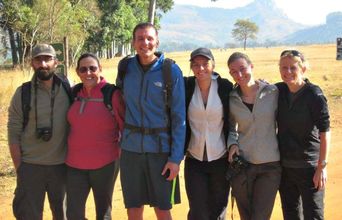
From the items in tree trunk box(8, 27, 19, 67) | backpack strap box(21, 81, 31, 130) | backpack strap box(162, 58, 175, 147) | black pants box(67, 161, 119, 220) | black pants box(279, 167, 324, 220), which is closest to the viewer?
backpack strap box(162, 58, 175, 147)

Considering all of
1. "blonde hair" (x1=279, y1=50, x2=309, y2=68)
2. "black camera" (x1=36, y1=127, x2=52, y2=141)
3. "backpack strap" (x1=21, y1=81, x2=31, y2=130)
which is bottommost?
"black camera" (x1=36, y1=127, x2=52, y2=141)

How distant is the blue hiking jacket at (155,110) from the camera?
3.74 meters

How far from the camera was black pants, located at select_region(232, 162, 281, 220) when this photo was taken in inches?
154

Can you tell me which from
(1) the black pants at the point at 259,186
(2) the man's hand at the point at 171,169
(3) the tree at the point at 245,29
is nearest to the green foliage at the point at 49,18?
(2) the man's hand at the point at 171,169

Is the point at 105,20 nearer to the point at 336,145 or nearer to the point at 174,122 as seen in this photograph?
the point at 336,145

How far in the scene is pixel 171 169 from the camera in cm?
378

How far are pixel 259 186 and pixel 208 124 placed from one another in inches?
27.1

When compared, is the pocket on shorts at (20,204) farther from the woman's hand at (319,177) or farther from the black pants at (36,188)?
the woman's hand at (319,177)

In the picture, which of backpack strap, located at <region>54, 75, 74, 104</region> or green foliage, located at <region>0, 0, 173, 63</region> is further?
green foliage, located at <region>0, 0, 173, 63</region>

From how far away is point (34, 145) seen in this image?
160 inches

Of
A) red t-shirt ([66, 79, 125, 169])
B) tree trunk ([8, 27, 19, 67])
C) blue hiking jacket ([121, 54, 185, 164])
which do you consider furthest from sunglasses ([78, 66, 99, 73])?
tree trunk ([8, 27, 19, 67])

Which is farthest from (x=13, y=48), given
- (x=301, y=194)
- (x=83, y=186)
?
(x=301, y=194)

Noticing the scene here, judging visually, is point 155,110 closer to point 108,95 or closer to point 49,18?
point 108,95

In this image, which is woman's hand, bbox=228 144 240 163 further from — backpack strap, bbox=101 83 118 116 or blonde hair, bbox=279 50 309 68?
backpack strap, bbox=101 83 118 116
